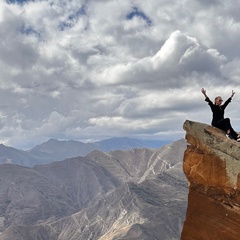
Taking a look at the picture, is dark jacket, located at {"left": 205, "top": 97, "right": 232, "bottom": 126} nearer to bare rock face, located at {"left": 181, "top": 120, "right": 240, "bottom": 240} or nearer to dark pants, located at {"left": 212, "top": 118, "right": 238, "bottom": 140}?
dark pants, located at {"left": 212, "top": 118, "right": 238, "bottom": 140}

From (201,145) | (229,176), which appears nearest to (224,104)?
(201,145)

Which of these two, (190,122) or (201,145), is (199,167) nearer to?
(201,145)

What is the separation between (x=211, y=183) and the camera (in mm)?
25031

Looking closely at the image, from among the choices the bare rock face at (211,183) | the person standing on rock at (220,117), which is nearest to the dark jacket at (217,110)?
the person standing on rock at (220,117)

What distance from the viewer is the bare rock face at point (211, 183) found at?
24078mm

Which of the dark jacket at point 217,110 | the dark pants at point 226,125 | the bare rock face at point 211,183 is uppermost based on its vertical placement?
the dark jacket at point 217,110

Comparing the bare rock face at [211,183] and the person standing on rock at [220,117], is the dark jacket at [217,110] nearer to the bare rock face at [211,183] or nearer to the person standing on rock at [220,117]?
the person standing on rock at [220,117]

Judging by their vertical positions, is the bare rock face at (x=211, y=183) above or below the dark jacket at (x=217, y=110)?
below

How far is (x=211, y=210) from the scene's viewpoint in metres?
24.8

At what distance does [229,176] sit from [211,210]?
2.41 meters

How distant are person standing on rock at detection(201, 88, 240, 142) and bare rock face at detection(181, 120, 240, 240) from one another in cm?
72

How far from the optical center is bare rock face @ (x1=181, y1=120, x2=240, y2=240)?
24078mm

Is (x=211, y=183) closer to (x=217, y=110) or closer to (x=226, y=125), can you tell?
(x=226, y=125)

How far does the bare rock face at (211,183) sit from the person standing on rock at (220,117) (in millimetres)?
718
